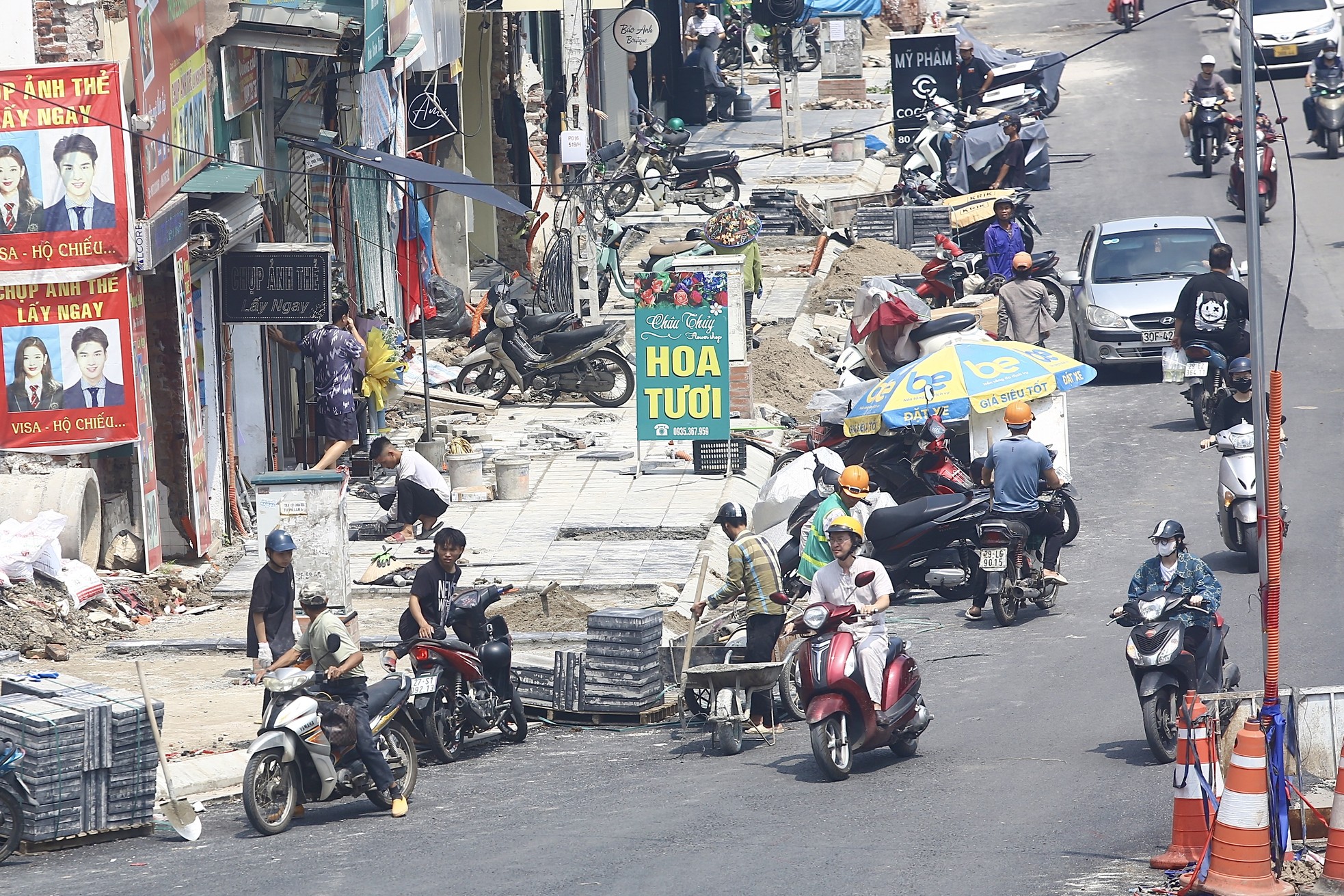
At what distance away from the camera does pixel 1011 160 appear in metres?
32.7

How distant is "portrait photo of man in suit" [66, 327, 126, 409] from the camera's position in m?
16.3

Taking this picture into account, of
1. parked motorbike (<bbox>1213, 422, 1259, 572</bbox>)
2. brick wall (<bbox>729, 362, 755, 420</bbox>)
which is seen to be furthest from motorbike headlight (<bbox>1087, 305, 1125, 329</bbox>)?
parked motorbike (<bbox>1213, 422, 1259, 572</bbox>)

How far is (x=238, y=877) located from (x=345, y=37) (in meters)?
12.3


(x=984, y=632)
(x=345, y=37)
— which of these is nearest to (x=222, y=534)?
(x=345, y=37)

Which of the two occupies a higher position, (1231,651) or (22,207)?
(22,207)

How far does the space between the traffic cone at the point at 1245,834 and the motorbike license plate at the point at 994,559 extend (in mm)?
5944

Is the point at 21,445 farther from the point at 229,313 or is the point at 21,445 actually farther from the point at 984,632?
the point at 984,632

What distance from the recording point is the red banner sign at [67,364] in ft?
53.1

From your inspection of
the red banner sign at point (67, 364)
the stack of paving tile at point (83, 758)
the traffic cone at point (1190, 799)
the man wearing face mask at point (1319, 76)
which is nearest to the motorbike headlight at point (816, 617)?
the traffic cone at point (1190, 799)

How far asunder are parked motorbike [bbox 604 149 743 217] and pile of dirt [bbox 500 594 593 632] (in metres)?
17.9

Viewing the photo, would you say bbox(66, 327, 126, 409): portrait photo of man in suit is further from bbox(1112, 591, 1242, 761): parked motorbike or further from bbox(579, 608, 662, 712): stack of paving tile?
bbox(1112, 591, 1242, 761): parked motorbike

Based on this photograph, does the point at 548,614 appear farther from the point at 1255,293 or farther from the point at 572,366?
the point at 572,366

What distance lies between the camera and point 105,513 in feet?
54.4

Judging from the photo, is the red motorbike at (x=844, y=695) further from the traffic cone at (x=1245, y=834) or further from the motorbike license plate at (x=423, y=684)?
the traffic cone at (x=1245, y=834)
